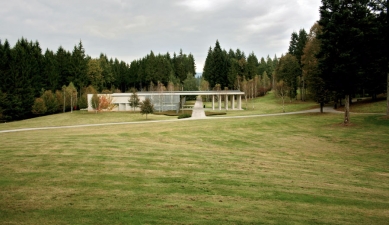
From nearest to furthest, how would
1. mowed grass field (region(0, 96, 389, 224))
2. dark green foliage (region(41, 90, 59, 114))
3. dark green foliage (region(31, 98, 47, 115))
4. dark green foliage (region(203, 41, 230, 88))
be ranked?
mowed grass field (region(0, 96, 389, 224)) < dark green foliage (region(31, 98, 47, 115)) < dark green foliage (region(41, 90, 59, 114)) < dark green foliage (region(203, 41, 230, 88))

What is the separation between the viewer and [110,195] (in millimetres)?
8562

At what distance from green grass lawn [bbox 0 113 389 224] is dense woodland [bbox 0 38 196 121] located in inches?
2017

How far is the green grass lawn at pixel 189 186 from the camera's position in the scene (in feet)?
23.9

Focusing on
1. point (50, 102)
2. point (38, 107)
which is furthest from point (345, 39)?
point (50, 102)

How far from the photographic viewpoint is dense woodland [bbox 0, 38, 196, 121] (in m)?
60.8

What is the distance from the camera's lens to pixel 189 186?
32.5ft

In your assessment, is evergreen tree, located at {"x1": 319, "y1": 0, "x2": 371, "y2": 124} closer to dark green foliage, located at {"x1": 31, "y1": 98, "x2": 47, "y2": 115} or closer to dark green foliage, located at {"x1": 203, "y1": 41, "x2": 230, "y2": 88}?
dark green foliage, located at {"x1": 31, "y1": 98, "x2": 47, "y2": 115}

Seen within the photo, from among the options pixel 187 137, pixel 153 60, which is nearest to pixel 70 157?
pixel 187 137

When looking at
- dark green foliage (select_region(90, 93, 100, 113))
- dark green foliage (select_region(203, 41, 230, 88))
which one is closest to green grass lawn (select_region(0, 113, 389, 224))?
dark green foliage (select_region(90, 93, 100, 113))

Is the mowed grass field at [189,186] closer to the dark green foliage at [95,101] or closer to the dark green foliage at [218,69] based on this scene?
the dark green foliage at [95,101]

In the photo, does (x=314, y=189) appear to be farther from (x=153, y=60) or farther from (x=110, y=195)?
(x=153, y=60)

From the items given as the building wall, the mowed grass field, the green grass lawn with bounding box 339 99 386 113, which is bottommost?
the mowed grass field

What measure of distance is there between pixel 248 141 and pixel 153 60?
279ft

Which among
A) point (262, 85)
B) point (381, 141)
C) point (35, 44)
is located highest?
point (35, 44)
